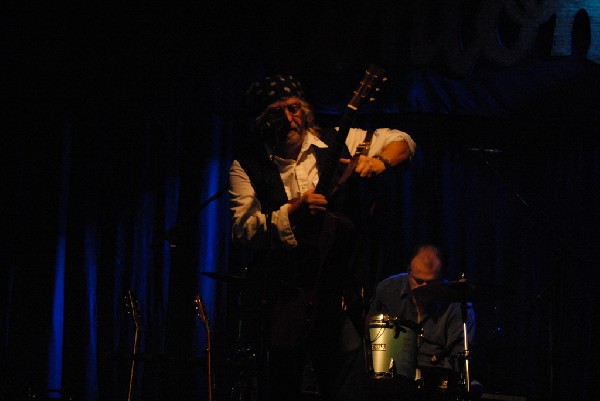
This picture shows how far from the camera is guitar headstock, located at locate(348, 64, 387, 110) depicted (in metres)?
2.88

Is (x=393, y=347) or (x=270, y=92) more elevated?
(x=270, y=92)

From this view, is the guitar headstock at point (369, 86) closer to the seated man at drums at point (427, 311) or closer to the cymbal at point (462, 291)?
the cymbal at point (462, 291)

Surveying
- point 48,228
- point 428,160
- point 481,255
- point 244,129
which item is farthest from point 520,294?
point 48,228

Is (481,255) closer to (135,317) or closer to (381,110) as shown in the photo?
(381,110)

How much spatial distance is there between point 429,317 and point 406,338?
572mm

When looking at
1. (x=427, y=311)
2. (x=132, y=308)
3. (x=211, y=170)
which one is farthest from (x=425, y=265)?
(x=132, y=308)

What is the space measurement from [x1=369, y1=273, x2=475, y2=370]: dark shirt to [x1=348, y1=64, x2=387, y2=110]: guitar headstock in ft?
9.67

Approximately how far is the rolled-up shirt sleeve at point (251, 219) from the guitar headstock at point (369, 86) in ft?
1.59

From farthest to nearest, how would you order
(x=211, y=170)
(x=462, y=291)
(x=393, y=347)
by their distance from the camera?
(x=211, y=170), (x=393, y=347), (x=462, y=291)

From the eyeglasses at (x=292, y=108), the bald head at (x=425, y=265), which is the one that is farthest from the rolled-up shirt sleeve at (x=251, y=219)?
the bald head at (x=425, y=265)

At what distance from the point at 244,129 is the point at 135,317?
75.6 inches

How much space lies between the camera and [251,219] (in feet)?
9.29

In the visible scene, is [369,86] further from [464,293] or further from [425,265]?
[425,265]

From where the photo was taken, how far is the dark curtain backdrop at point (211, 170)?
6121mm
